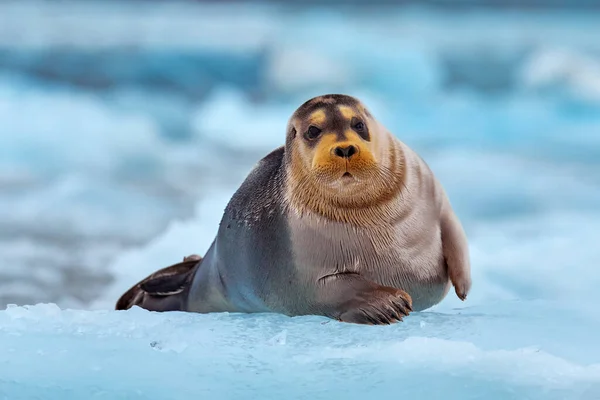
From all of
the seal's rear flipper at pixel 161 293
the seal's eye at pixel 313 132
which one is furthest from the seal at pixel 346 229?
the seal's rear flipper at pixel 161 293

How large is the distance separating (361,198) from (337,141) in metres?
0.25

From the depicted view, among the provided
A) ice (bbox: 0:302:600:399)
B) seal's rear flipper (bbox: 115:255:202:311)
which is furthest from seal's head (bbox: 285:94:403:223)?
seal's rear flipper (bbox: 115:255:202:311)

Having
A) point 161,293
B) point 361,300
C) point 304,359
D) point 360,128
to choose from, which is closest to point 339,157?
point 360,128

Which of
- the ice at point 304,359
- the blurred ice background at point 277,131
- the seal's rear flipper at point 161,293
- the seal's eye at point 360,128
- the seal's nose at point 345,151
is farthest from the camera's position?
the blurred ice background at point 277,131

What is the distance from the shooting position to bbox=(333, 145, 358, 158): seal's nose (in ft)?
9.29

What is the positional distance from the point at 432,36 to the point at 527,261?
788cm

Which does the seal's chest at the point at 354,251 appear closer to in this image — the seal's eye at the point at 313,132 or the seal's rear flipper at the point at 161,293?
the seal's eye at the point at 313,132

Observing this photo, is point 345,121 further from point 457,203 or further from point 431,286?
point 457,203

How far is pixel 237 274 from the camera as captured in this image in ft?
11.0

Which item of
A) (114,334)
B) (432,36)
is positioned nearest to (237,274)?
(114,334)

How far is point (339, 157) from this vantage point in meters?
2.85

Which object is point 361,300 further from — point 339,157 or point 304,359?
point 339,157

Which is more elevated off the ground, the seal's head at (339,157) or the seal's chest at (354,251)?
the seal's head at (339,157)

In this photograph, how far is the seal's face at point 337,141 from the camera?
9.39ft
